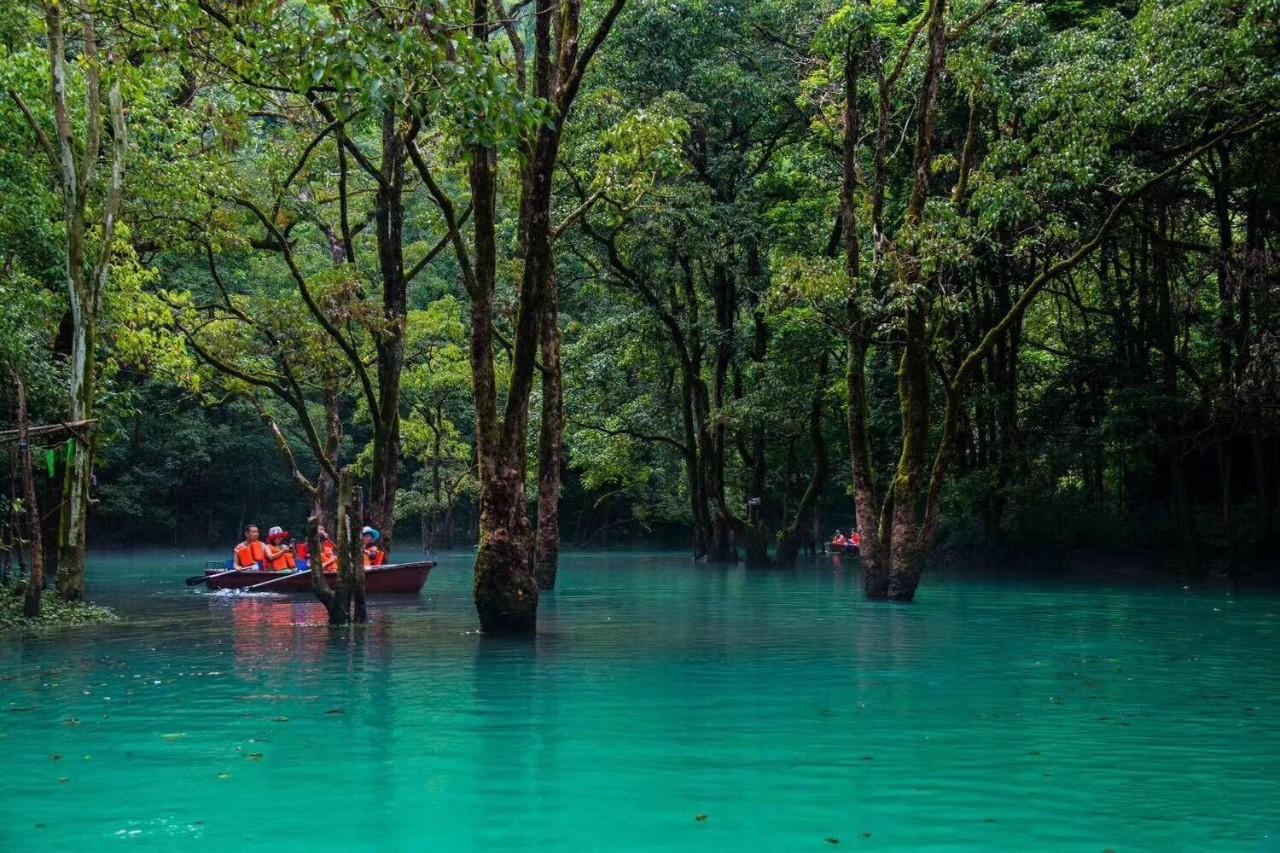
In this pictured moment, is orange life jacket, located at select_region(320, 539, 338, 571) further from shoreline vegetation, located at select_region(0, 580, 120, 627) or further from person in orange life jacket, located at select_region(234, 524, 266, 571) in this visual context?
shoreline vegetation, located at select_region(0, 580, 120, 627)

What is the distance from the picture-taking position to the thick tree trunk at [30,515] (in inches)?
629

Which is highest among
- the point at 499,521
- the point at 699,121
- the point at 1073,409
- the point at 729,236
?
the point at 699,121

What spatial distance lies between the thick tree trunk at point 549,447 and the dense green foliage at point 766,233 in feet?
6.56

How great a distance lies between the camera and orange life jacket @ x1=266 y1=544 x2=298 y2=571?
27.4 meters

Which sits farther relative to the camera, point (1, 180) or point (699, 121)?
point (699, 121)

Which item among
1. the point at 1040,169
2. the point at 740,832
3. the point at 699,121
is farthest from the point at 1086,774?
the point at 699,121

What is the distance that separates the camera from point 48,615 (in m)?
18.6

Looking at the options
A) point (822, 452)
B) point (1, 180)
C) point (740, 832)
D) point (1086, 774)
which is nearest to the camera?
point (740, 832)

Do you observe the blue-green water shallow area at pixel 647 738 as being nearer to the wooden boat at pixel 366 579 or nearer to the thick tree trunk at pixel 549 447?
the wooden boat at pixel 366 579

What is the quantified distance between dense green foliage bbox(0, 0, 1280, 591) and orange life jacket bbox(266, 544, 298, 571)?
2.54 m

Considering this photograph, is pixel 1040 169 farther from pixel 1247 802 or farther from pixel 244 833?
pixel 244 833

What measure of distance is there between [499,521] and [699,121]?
20.7 metres

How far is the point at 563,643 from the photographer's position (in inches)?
651

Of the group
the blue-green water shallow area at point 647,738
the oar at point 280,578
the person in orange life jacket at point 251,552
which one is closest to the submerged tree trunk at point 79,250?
the blue-green water shallow area at point 647,738
